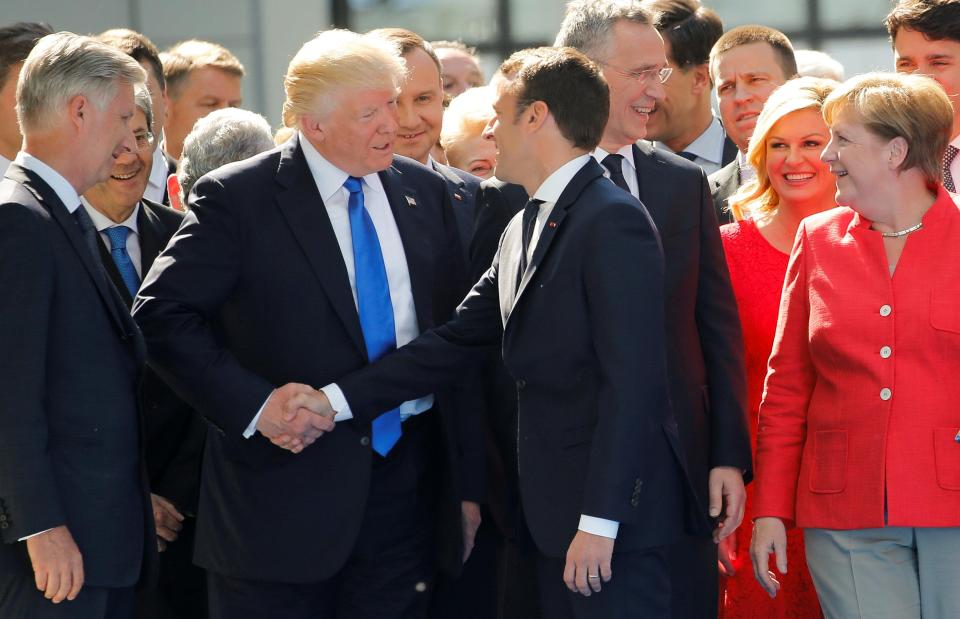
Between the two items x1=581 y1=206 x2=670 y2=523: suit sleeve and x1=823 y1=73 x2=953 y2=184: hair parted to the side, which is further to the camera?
x1=823 y1=73 x2=953 y2=184: hair parted to the side

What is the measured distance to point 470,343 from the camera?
3.56m

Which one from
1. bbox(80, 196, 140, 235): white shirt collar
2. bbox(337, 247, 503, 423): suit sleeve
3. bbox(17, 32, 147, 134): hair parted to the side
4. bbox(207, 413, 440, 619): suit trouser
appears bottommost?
bbox(207, 413, 440, 619): suit trouser

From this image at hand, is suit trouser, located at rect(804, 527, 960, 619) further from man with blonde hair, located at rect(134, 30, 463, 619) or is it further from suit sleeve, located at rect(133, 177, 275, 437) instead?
suit sleeve, located at rect(133, 177, 275, 437)

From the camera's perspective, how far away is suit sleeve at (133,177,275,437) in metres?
3.36

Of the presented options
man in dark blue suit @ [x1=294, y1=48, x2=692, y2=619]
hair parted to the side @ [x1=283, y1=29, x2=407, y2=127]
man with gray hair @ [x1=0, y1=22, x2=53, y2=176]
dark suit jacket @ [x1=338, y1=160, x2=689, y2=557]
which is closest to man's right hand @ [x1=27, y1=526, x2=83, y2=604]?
man in dark blue suit @ [x1=294, y1=48, x2=692, y2=619]

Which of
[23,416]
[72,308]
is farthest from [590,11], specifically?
[23,416]

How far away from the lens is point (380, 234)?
363cm

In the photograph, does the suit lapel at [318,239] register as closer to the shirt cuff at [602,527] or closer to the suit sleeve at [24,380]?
the suit sleeve at [24,380]

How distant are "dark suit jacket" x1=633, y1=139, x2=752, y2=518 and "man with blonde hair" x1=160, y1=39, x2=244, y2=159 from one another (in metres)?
3.22

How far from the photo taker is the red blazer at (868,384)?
320 cm

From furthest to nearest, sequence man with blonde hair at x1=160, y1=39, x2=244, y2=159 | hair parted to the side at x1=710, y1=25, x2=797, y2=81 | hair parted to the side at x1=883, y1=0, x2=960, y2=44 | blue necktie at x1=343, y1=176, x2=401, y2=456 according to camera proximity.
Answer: man with blonde hair at x1=160, y1=39, x2=244, y2=159
hair parted to the side at x1=710, y1=25, x2=797, y2=81
hair parted to the side at x1=883, y1=0, x2=960, y2=44
blue necktie at x1=343, y1=176, x2=401, y2=456

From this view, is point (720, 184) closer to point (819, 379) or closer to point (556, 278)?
point (819, 379)

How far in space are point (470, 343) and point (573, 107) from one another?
71 centimetres

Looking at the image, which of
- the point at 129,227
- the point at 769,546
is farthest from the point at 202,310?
the point at 769,546
